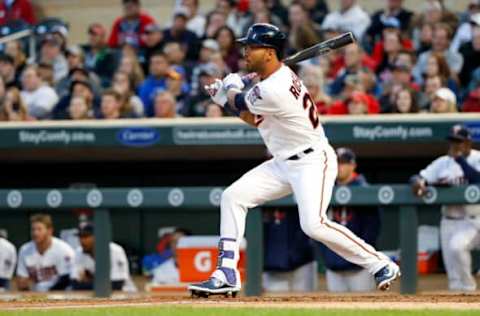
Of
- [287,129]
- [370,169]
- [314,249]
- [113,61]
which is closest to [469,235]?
[314,249]

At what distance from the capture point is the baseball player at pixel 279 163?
7395 mm

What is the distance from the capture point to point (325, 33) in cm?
1253

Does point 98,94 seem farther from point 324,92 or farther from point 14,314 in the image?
point 14,314

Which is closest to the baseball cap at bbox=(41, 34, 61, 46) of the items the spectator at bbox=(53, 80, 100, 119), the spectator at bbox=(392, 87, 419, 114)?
the spectator at bbox=(53, 80, 100, 119)

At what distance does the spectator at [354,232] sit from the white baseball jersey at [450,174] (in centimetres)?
50

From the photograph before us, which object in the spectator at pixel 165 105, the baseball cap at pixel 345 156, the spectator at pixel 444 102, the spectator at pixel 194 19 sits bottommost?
the baseball cap at pixel 345 156

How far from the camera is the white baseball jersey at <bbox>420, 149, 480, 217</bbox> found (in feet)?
32.2

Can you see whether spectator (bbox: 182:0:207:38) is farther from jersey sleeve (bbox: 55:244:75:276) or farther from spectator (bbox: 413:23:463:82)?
jersey sleeve (bbox: 55:244:75:276)

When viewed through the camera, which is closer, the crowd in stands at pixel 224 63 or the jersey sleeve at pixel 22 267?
the jersey sleeve at pixel 22 267

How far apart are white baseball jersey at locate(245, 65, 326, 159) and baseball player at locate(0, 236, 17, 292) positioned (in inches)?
148

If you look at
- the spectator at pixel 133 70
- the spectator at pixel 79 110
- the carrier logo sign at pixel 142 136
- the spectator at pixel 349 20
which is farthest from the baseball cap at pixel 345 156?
the spectator at pixel 133 70

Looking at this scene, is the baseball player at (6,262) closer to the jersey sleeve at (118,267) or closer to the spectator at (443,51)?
the jersey sleeve at (118,267)

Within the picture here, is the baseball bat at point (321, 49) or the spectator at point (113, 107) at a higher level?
the spectator at point (113, 107)

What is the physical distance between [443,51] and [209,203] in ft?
9.64
